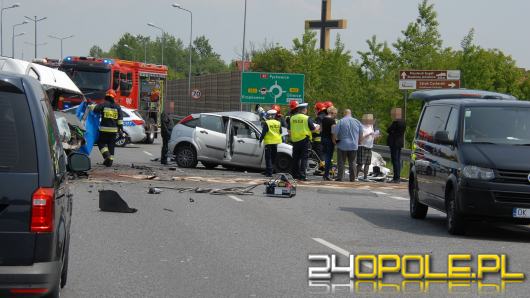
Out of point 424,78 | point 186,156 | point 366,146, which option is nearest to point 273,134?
point 366,146

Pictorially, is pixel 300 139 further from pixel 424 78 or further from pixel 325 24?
pixel 325 24

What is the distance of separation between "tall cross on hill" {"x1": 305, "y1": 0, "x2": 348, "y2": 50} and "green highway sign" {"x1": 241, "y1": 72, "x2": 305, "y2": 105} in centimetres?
3078

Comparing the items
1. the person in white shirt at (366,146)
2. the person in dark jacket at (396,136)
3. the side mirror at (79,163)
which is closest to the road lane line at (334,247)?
the side mirror at (79,163)

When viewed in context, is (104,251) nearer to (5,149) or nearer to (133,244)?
(133,244)

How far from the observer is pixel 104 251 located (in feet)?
36.4

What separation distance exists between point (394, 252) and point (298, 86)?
3271 centimetres

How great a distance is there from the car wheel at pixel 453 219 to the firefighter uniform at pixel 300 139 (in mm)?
9816

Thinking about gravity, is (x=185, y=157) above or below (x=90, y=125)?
below

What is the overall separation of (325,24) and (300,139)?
52.7 meters

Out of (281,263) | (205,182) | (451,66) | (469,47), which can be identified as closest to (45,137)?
(281,263)

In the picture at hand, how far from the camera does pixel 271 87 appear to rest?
4438 centimetres

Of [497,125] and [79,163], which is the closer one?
[79,163]

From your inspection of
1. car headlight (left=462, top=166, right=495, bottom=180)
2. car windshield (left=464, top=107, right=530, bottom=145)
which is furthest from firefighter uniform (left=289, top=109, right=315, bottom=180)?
car headlight (left=462, top=166, right=495, bottom=180)

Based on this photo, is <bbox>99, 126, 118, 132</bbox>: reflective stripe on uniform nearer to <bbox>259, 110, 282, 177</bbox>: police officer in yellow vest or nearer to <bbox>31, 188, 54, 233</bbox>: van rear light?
<bbox>259, 110, 282, 177</bbox>: police officer in yellow vest
